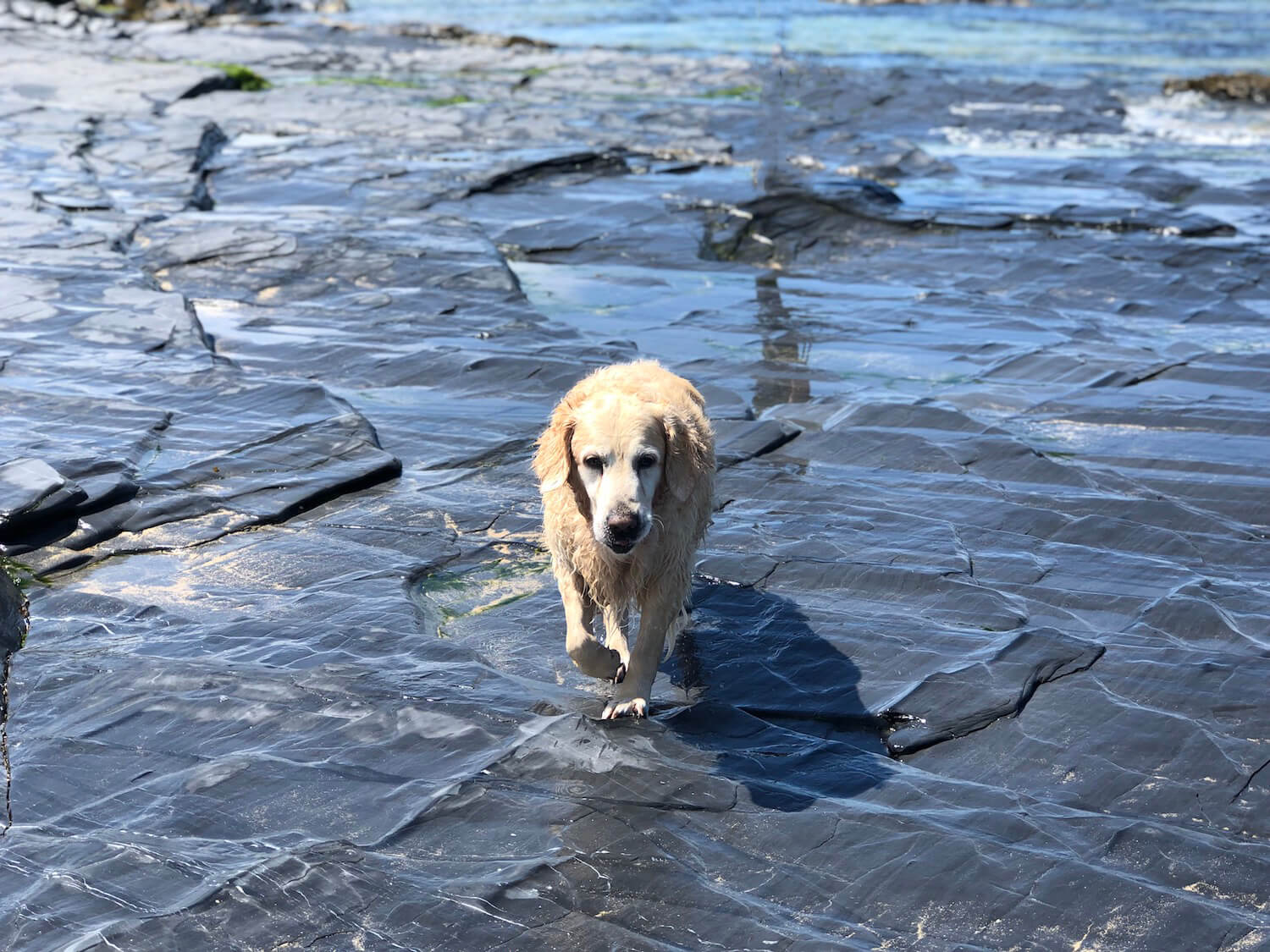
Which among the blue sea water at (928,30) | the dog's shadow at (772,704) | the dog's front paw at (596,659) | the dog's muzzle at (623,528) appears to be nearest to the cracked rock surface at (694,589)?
the dog's shadow at (772,704)

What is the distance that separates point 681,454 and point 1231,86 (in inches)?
989

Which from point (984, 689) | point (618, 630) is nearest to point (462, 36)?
point (618, 630)

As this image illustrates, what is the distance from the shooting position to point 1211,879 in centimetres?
434

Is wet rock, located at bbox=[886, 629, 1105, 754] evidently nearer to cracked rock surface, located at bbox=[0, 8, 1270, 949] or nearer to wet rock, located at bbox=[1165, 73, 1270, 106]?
cracked rock surface, located at bbox=[0, 8, 1270, 949]

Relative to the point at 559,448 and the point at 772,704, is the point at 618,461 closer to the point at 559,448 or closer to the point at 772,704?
the point at 559,448

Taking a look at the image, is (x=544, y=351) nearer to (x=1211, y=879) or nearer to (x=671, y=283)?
(x=671, y=283)

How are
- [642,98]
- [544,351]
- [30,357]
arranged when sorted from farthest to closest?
[642,98]
[544,351]
[30,357]

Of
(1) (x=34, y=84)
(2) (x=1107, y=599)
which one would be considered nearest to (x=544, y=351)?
(2) (x=1107, y=599)

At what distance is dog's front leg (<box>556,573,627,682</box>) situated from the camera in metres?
5.21

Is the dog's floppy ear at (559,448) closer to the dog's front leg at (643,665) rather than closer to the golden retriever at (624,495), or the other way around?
the golden retriever at (624,495)

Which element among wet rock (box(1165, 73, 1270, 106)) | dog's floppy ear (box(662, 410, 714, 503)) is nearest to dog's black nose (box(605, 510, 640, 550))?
dog's floppy ear (box(662, 410, 714, 503))

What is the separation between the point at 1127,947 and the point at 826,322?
750 centimetres

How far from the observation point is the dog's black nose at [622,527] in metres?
4.81

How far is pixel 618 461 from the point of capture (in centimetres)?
498
